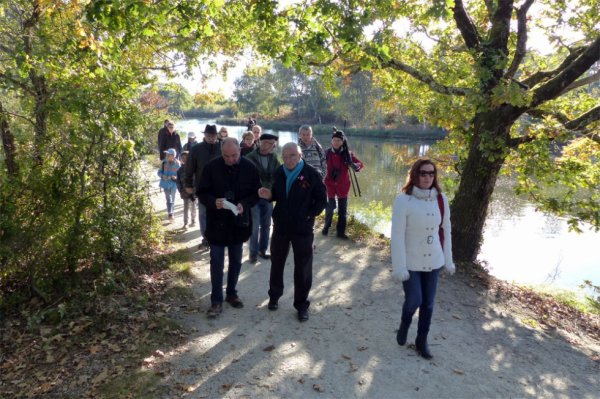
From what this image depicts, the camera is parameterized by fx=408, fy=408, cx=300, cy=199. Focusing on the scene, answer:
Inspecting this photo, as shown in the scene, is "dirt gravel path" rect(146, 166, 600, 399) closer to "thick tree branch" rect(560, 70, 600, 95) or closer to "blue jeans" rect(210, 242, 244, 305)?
"blue jeans" rect(210, 242, 244, 305)

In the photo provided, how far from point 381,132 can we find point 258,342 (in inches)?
1681

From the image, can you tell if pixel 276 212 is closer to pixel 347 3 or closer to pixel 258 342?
pixel 258 342

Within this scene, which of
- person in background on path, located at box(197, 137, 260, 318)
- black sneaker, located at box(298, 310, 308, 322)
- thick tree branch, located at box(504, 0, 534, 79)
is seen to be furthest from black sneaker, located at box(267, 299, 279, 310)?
thick tree branch, located at box(504, 0, 534, 79)

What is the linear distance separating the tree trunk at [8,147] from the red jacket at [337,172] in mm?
4647

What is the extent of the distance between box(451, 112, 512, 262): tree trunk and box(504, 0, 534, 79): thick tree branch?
27.6 inches

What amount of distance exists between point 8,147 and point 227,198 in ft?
10.1

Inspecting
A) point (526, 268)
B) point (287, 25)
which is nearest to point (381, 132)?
point (526, 268)

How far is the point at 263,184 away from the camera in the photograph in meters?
6.03

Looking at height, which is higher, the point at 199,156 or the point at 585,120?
the point at 585,120

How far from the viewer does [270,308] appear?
4.91 meters

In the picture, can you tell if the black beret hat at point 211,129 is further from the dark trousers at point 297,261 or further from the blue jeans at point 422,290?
the blue jeans at point 422,290

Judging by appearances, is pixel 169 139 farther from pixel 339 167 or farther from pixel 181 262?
pixel 339 167


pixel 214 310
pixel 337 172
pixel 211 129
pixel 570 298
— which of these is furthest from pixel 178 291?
pixel 570 298

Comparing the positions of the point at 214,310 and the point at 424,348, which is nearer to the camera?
the point at 424,348
